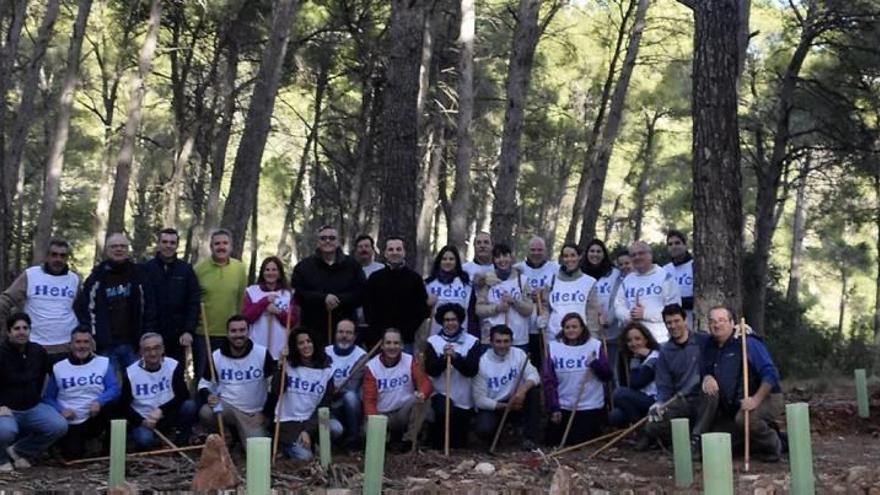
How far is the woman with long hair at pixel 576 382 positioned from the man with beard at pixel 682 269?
110 centimetres

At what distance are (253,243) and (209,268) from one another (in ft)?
56.9

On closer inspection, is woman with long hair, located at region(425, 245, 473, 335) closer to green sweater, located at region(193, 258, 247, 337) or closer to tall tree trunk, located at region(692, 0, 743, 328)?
green sweater, located at region(193, 258, 247, 337)

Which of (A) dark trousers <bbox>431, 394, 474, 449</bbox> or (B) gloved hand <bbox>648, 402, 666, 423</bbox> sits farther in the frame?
(A) dark trousers <bbox>431, 394, 474, 449</bbox>

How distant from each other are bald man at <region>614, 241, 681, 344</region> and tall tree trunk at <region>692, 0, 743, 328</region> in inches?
13.4

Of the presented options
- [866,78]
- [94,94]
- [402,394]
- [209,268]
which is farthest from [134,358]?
[94,94]

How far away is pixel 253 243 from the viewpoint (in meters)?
26.6

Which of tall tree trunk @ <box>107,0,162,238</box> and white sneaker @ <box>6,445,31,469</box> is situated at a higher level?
tall tree trunk @ <box>107,0,162,238</box>

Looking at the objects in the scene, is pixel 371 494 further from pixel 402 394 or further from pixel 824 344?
pixel 824 344

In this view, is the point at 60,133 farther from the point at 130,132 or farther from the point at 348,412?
the point at 348,412

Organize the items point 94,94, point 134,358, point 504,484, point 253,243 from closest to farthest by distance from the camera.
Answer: point 504,484 < point 134,358 < point 253,243 < point 94,94

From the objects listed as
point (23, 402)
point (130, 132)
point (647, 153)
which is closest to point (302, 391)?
point (23, 402)

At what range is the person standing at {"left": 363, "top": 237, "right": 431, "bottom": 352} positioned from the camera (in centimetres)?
941

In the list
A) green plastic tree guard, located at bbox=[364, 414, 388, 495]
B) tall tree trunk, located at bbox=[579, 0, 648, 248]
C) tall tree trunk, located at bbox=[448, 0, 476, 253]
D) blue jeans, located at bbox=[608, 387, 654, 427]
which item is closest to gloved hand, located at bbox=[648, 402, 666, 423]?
blue jeans, located at bbox=[608, 387, 654, 427]

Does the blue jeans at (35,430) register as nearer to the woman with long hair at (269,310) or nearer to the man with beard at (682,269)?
the woman with long hair at (269,310)
